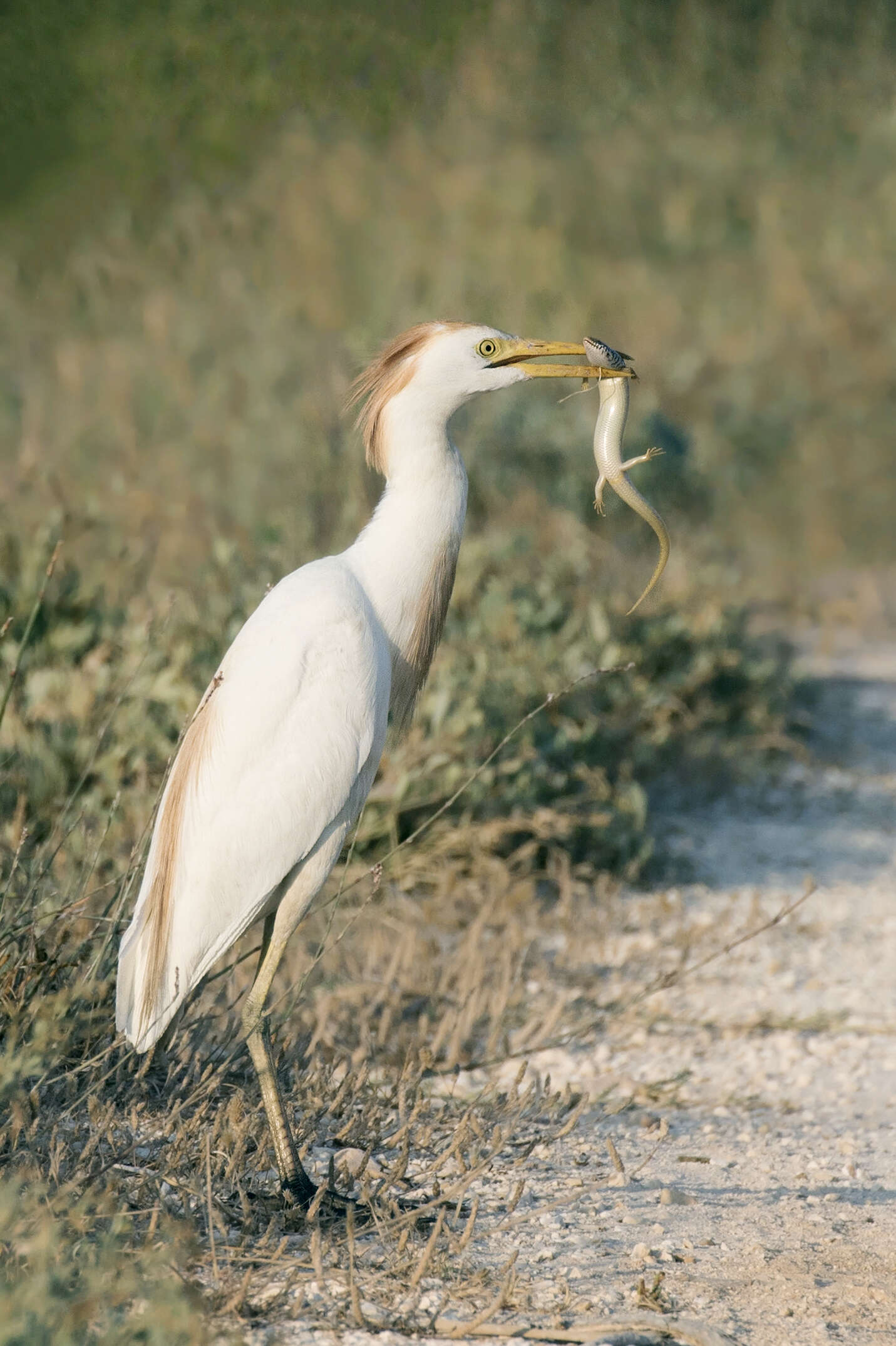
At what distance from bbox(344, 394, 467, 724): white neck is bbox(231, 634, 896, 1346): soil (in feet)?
3.40

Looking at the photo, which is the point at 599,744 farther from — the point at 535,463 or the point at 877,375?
the point at 877,375

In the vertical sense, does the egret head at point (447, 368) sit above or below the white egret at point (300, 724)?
above

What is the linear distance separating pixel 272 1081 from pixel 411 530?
3.25 feet

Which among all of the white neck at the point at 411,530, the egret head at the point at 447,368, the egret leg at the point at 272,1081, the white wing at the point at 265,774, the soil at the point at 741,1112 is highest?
the egret head at the point at 447,368

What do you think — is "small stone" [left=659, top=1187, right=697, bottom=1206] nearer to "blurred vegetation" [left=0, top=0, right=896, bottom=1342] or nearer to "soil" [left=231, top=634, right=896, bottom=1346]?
"soil" [left=231, top=634, right=896, bottom=1346]

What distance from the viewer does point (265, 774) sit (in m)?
2.56

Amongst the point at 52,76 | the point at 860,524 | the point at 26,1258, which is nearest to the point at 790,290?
the point at 860,524

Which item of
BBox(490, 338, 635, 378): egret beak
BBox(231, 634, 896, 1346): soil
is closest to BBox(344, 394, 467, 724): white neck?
BBox(490, 338, 635, 378): egret beak

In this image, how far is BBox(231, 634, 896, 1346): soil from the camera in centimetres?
218

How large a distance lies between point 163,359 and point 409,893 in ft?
14.0

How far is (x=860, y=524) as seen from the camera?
9.41 metres

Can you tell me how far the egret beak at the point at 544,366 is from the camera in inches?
100

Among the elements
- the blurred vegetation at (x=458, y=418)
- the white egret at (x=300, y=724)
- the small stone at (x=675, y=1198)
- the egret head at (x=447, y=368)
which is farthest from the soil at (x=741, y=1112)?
the egret head at (x=447, y=368)

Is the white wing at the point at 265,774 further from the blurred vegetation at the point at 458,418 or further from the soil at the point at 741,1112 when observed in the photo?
the soil at the point at 741,1112
